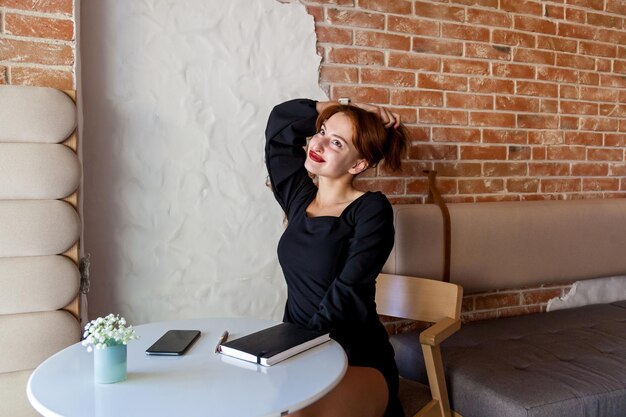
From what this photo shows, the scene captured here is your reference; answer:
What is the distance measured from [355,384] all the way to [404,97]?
5.02 ft

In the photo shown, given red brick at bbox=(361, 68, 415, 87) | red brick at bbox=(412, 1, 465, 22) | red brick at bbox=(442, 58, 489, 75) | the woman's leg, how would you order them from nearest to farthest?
the woman's leg → red brick at bbox=(361, 68, 415, 87) → red brick at bbox=(412, 1, 465, 22) → red brick at bbox=(442, 58, 489, 75)

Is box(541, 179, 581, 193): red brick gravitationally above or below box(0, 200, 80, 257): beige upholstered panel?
above

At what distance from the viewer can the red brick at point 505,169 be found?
297 cm

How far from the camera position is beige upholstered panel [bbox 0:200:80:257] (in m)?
1.86

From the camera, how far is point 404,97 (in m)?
2.72

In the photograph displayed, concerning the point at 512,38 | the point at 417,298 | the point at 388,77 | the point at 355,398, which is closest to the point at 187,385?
the point at 355,398

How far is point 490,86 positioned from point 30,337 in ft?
7.96

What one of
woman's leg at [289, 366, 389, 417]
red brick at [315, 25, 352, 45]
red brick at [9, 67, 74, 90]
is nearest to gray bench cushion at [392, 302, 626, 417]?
woman's leg at [289, 366, 389, 417]

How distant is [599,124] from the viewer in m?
3.28

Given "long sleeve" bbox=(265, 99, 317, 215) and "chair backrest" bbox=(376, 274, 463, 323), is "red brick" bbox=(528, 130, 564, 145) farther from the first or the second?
"long sleeve" bbox=(265, 99, 317, 215)

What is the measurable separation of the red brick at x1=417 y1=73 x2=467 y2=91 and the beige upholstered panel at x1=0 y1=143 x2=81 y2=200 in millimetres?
1672

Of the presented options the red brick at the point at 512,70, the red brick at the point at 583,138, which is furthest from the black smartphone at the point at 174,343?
the red brick at the point at 583,138

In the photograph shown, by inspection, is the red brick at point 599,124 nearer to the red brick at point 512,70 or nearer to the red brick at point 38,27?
the red brick at point 512,70

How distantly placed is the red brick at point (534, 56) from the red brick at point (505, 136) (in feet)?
1.28
